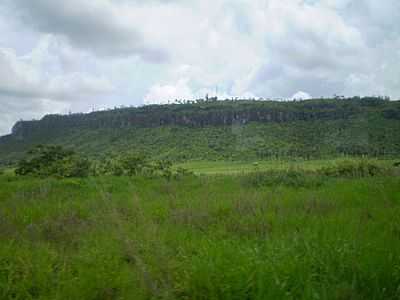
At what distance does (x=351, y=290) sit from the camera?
8.72 ft

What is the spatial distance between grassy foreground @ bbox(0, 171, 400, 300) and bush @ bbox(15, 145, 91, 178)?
6.81 meters

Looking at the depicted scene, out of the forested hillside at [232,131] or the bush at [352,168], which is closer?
the bush at [352,168]

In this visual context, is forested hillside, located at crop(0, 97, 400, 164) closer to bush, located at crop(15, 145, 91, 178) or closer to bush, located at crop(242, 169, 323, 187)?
bush, located at crop(15, 145, 91, 178)

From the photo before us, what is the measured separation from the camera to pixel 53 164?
13.9m

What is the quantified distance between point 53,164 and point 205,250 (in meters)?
12.4

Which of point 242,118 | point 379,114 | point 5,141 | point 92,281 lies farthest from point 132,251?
point 242,118

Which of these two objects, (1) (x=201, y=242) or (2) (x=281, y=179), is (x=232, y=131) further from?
(1) (x=201, y=242)

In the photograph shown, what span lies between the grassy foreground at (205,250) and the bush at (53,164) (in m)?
6.81

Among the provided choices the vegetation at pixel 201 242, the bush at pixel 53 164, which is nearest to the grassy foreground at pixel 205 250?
the vegetation at pixel 201 242

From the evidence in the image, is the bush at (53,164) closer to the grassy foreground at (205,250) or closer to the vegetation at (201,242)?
the vegetation at (201,242)

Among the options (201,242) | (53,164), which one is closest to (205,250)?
(201,242)

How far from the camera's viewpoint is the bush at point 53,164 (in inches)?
523

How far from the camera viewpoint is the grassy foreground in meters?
2.78

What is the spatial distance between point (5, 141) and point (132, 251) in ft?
41.3
